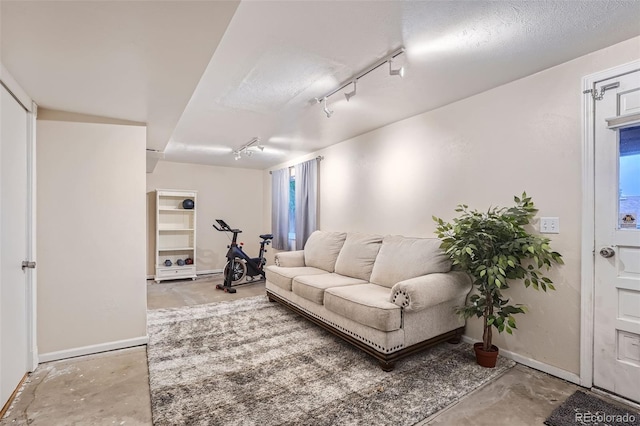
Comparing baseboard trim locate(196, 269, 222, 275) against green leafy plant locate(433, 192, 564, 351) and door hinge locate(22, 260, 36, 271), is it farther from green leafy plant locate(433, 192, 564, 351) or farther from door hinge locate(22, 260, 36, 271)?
green leafy plant locate(433, 192, 564, 351)

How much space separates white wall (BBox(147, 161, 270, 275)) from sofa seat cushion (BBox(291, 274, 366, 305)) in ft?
11.5

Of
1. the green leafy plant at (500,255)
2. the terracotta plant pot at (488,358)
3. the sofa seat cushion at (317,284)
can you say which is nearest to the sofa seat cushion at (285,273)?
the sofa seat cushion at (317,284)

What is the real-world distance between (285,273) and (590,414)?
2.87m

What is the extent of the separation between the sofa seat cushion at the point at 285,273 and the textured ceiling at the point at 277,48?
196 cm

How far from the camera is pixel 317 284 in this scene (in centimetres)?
312

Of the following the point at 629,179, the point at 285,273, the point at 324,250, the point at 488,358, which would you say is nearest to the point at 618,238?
the point at 629,179

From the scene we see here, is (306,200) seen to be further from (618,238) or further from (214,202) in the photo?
(618,238)

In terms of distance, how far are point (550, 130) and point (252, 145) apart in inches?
145

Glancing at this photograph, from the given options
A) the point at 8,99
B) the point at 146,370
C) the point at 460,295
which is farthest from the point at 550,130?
the point at 8,99

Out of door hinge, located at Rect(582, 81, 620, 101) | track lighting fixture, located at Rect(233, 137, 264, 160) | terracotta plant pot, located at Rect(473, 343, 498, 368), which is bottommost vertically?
terracotta plant pot, located at Rect(473, 343, 498, 368)

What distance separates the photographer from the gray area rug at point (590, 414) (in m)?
1.72

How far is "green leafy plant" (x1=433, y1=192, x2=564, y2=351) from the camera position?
2.18 meters

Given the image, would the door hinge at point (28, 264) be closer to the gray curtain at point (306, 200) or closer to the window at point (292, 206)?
the gray curtain at point (306, 200)

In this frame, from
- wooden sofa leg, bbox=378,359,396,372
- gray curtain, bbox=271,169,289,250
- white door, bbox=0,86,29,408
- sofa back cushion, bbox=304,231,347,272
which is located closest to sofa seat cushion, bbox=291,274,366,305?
sofa back cushion, bbox=304,231,347,272
